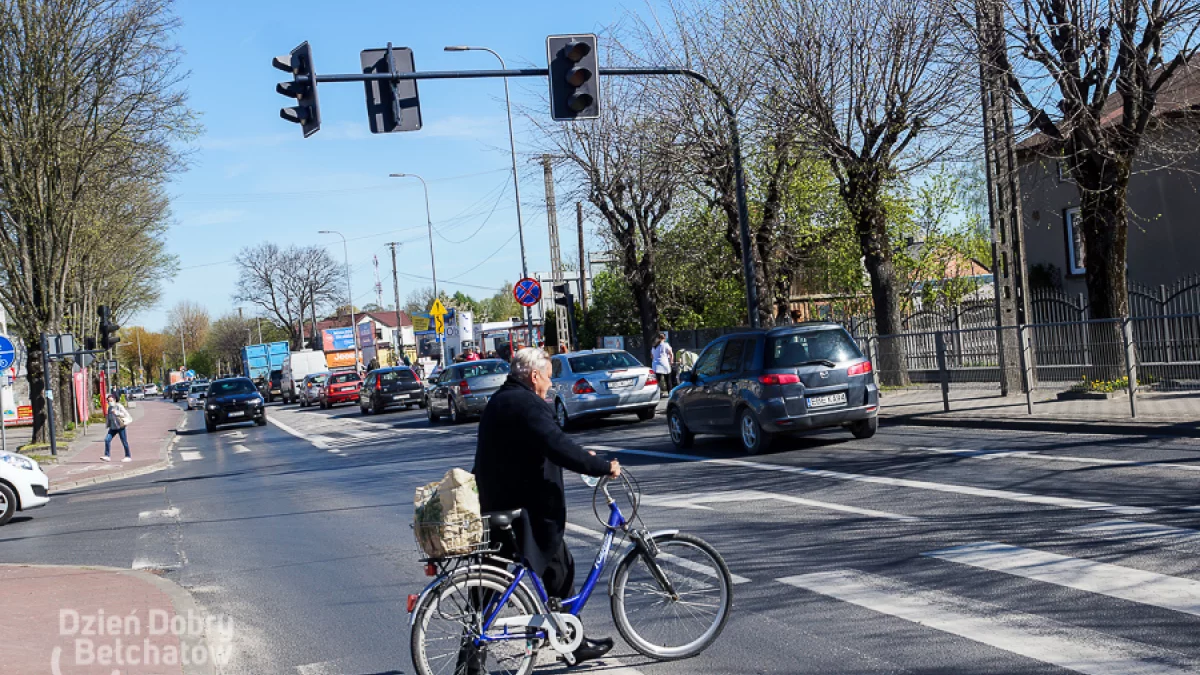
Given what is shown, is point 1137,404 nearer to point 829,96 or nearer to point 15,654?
point 829,96

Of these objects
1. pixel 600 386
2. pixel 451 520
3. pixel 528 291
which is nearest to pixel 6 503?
pixel 600 386

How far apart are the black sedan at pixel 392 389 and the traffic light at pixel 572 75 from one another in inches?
1078

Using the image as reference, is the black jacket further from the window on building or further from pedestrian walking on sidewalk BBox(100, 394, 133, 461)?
the window on building

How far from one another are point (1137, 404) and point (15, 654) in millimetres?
14101

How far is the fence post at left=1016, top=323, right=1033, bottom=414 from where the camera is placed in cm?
1728

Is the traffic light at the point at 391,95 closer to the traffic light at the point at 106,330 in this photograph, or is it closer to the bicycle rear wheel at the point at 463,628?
the bicycle rear wheel at the point at 463,628

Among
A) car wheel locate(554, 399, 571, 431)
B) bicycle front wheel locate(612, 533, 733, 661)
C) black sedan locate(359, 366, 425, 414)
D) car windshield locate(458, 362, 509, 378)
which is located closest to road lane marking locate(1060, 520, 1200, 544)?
bicycle front wheel locate(612, 533, 733, 661)

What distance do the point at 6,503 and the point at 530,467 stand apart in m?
12.7

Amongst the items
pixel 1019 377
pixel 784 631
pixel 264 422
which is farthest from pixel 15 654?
pixel 264 422

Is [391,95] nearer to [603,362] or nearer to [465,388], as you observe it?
[603,362]

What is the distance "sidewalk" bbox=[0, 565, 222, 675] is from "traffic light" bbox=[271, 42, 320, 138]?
594 cm

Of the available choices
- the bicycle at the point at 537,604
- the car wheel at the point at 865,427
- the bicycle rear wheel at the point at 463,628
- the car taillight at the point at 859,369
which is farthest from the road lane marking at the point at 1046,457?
the bicycle rear wheel at the point at 463,628

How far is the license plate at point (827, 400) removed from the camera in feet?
48.9

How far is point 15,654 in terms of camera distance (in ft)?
22.3
